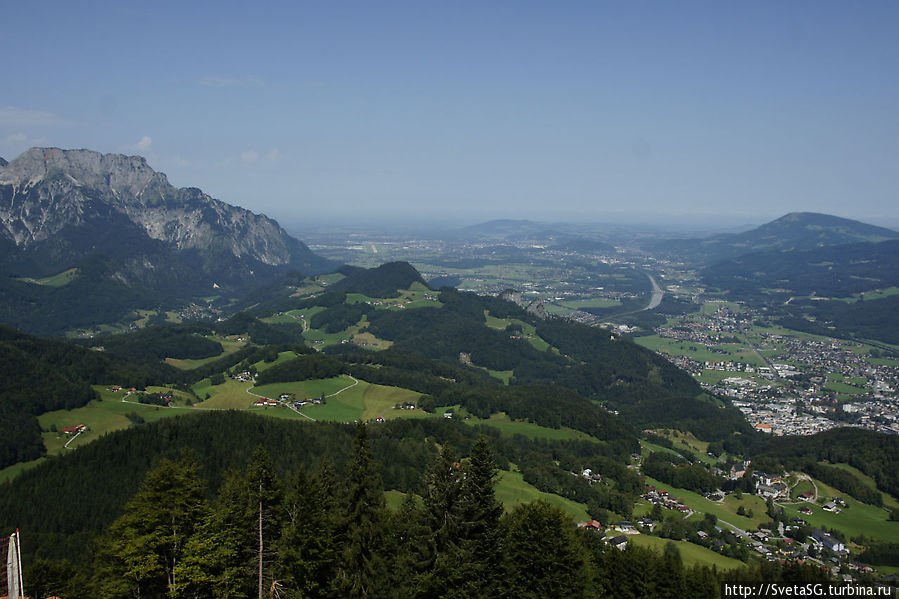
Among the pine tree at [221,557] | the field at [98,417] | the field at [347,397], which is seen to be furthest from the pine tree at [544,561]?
the field at [98,417]

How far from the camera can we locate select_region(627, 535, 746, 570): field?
2322 inches

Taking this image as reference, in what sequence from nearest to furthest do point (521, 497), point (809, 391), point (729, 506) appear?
1. point (521, 497)
2. point (729, 506)
3. point (809, 391)

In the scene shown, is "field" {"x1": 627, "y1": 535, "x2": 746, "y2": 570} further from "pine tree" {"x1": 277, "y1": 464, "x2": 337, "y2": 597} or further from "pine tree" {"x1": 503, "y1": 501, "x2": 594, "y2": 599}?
"pine tree" {"x1": 277, "y1": 464, "x2": 337, "y2": 597}

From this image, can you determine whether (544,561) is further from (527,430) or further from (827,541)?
(527,430)

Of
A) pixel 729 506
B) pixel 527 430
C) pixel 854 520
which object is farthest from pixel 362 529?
pixel 527 430

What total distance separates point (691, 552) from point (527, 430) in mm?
52189

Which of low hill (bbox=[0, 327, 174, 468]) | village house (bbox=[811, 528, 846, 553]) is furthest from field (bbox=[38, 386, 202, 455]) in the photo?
village house (bbox=[811, 528, 846, 553])

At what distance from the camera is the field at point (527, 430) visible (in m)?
111

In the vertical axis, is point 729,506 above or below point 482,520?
below

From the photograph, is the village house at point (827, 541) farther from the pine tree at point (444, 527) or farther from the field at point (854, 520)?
the pine tree at point (444, 527)

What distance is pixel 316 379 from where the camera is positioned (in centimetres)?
13475

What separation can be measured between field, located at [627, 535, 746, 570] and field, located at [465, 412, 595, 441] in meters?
43.2

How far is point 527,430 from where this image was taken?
11344cm

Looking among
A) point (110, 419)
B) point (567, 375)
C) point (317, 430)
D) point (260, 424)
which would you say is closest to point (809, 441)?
point (567, 375)
